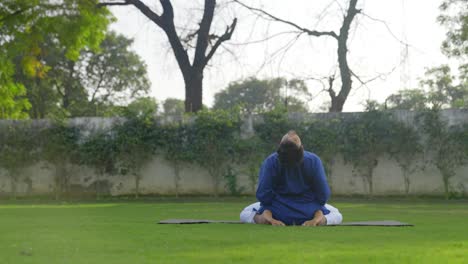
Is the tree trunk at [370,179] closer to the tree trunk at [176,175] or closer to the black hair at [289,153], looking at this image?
the tree trunk at [176,175]

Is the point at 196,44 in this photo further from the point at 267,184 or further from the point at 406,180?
the point at 267,184

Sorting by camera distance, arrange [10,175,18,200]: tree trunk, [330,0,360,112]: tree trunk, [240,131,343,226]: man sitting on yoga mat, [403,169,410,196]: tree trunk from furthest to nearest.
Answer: [330,0,360,112]: tree trunk → [10,175,18,200]: tree trunk → [403,169,410,196]: tree trunk → [240,131,343,226]: man sitting on yoga mat

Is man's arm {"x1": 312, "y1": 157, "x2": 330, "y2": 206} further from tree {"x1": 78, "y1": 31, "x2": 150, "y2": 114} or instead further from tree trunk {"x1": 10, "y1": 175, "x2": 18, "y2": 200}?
tree {"x1": 78, "y1": 31, "x2": 150, "y2": 114}

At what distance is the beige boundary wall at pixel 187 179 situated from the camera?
62.7 feet

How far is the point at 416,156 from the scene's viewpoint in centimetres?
1906

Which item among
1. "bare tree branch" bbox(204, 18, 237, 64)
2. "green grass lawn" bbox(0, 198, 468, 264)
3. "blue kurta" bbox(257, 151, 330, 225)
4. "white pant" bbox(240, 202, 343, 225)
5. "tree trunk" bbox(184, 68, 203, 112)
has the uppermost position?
"bare tree branch" bbox(204, 18, 237, 64)

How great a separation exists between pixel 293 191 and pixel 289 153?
534mm

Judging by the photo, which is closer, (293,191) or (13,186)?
(293,191)

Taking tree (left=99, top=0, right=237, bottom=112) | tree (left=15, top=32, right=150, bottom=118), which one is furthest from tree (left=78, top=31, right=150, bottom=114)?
tree (left=99, top=0, right=237, bottom=112)

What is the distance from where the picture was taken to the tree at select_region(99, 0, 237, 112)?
78.7 ft

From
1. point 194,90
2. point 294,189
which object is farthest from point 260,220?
point 194,90

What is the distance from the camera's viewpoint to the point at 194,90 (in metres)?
24.0

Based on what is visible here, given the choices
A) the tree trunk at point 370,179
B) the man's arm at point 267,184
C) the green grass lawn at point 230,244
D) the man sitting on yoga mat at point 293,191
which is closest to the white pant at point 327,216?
the man sitting on yoga mat at point 293,191

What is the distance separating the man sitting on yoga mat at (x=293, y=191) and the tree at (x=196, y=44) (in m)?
15.6
